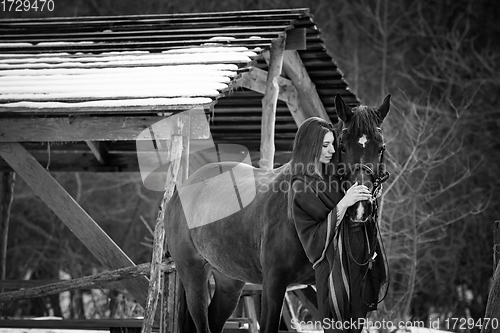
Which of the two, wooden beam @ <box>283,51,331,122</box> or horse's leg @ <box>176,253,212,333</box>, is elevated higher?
wooden beam @ <box>283,51,331,122</box>

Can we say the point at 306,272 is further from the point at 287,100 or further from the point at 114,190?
the point at 114,190

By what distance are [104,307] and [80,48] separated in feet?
28.1

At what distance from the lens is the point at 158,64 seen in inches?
316

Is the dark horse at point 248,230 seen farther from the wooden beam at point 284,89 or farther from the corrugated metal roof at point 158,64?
the wooden beam at point 284,89

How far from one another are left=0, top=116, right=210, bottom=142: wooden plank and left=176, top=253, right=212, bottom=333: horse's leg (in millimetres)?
1651

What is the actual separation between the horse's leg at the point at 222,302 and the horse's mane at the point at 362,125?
2.38m

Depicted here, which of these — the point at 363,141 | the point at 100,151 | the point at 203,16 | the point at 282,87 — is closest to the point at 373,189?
the point at 363,141

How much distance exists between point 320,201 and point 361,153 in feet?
1.61

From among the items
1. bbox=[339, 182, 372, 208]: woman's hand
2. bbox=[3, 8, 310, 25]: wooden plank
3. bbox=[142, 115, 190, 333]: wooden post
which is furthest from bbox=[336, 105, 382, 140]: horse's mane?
bbox=[3, 8, 310, 25]: wooden plank

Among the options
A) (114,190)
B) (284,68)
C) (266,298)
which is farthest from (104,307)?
(266,298)

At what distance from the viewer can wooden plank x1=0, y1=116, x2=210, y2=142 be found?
293 inches

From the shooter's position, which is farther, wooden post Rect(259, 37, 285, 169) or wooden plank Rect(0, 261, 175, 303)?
wooden post Rect(259, 37, 285, 169)

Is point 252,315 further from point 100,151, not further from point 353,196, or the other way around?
point 353,196

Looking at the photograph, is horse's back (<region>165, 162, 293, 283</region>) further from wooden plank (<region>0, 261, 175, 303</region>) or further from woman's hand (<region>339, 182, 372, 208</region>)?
woman's hand (<region>339, 182, 372, 208</region>)
